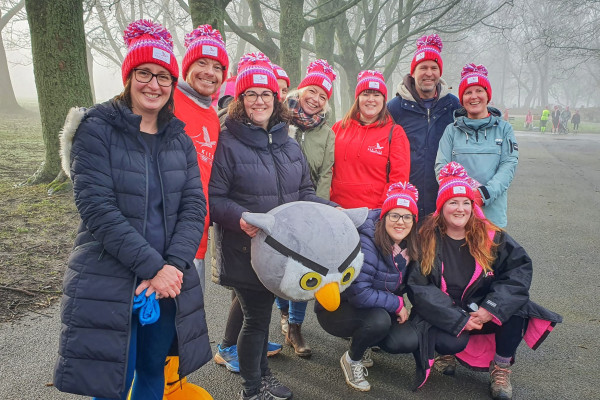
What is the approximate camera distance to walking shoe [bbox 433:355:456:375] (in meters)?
3.29

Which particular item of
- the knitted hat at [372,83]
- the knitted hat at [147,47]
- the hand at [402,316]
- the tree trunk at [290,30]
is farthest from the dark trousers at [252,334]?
the tree trunk at [290,30]

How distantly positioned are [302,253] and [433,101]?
226 centimetres

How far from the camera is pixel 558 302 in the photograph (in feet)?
14.4

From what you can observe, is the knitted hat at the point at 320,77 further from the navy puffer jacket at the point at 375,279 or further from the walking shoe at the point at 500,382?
the walking shoe at the point at 500,382

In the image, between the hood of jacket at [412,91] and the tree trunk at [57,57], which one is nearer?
the hood of jacket at [412,91]

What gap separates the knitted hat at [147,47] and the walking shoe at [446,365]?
265 cm

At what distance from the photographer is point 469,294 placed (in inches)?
127

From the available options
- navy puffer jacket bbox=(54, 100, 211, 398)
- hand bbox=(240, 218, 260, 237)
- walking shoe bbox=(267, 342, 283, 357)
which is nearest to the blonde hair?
walking shoe bbox=(267, 342, 283, 357)

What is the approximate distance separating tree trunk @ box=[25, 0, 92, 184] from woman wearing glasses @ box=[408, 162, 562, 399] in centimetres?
548

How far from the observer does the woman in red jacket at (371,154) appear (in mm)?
3580

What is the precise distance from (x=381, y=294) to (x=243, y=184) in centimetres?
122

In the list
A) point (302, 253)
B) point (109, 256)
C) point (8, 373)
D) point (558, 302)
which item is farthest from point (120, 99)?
point (558, 302)

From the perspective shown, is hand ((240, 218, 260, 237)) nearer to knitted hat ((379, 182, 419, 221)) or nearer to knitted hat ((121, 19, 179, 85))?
knitted hat ((121, 19, 179, 85))

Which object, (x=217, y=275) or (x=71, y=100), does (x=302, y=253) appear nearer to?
(x=217, y=275)
